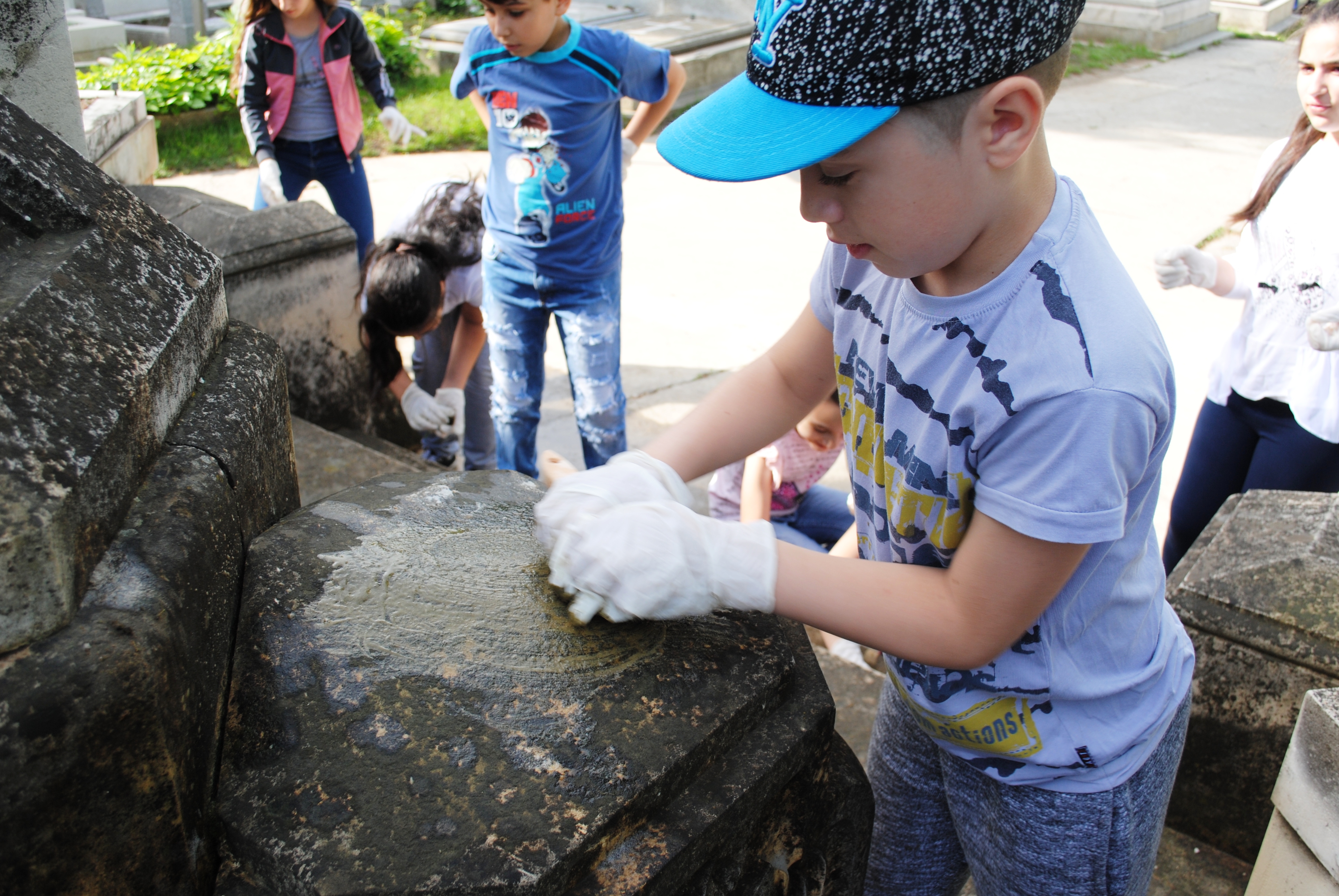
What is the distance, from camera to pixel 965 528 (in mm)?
1056

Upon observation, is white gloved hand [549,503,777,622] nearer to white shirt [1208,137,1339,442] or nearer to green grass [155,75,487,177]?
white shirt [1208,137,1339,442]

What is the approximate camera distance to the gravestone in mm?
780

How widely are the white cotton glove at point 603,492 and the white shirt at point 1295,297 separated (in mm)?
1677

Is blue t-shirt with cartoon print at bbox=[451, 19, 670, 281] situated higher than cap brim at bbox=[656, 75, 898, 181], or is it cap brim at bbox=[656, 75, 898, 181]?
cap brim at bbox=[656, 75, 898, 181]

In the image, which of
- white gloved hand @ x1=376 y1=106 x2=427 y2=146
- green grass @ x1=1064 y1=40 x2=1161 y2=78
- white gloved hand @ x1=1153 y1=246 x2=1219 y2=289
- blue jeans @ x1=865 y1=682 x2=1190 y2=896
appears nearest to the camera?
blue jeans @ x1=865 y1=682 x2=1190 y2=896

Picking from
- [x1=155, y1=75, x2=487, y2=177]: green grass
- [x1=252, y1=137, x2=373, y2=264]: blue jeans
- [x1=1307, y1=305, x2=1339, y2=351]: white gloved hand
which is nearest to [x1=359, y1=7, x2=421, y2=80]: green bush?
[x1=155, y1=75, x2=487, y2=177]: green grass

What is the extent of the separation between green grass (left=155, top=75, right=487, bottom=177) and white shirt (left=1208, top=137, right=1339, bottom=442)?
5.33 metres

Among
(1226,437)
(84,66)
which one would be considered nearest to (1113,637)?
(1226,437)

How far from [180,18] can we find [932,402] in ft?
30.7

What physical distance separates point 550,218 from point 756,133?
207 centimetres

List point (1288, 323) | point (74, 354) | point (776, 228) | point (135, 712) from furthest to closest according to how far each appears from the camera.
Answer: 1. point (776, 228)
2. point (1288, 323)
3. point (74, 354)
4. point (135, 712)

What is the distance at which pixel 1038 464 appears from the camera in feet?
3.00

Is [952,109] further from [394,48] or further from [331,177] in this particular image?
[394,48]

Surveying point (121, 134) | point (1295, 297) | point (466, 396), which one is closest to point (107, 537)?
point (1295, 297)
